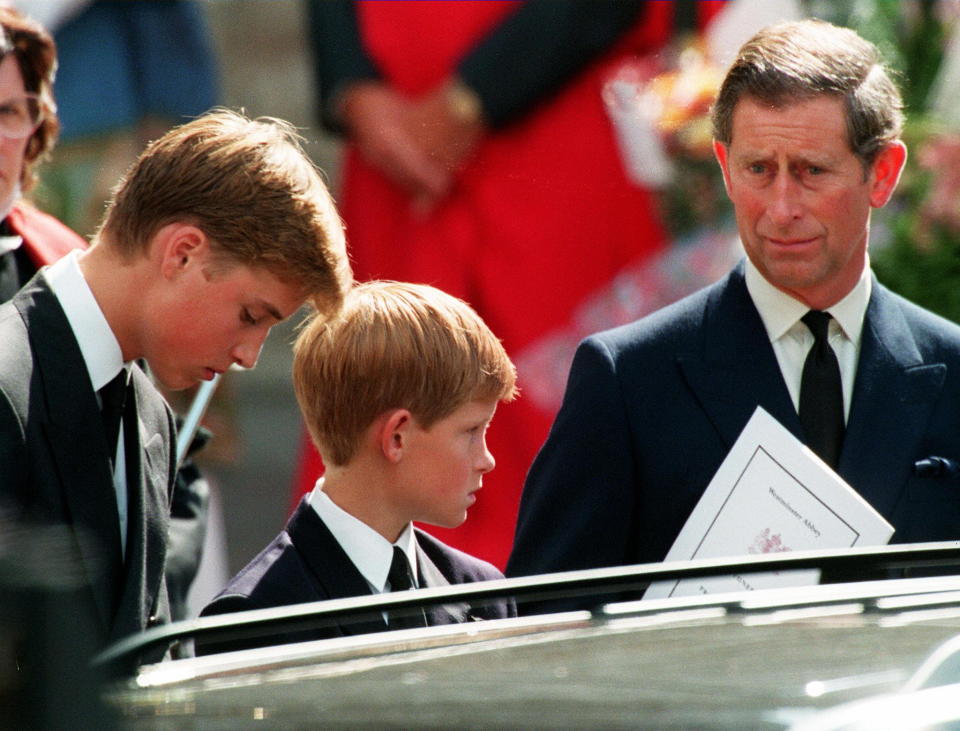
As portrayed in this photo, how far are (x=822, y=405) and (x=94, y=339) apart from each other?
1086 mm

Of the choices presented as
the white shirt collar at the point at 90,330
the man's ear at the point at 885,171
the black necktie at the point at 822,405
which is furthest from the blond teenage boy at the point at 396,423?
the man's ear at the point at 885,171

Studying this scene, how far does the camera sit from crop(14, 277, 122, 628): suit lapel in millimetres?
1977

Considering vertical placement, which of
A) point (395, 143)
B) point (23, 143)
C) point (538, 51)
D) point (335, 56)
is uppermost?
point (335, 56)

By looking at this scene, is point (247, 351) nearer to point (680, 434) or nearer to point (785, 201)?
point (680, 434)

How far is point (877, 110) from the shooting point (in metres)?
2.39

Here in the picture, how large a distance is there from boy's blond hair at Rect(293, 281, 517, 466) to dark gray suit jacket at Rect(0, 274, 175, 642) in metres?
0.29

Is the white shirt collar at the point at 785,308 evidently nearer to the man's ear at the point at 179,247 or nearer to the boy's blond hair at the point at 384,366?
the boy's blond hair at the point at 384,366

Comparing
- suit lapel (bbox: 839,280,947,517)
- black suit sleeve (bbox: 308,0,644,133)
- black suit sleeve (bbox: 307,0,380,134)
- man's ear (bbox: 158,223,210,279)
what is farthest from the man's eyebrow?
black suit sleeve (bbox: 307,0,380,134)

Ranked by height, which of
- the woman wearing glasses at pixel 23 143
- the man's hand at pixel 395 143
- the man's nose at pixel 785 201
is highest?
the man's hand at pixel 395 143

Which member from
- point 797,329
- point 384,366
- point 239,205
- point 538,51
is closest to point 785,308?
point 797,329

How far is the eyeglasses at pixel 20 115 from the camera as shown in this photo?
278cm

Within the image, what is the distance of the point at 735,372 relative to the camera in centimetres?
236

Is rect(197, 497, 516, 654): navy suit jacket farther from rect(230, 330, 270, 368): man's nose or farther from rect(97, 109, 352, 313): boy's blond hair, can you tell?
rect(97, 109, 352, 313): boy's blond hair

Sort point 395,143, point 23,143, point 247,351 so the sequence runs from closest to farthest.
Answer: point 247,351, point 23,143, point 395,143
